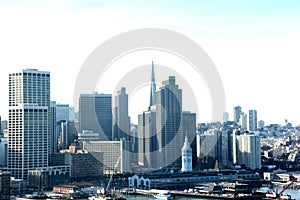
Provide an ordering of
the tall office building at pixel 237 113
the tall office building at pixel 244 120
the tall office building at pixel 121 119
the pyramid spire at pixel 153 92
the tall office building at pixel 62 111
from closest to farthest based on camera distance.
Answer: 1. the pyramid spire at pixel 153 92
2. the tall office building at pixel 121 119
3. the tall office building at pixel 62 111
4. the tall office building at pixel 244 120
5. the tall office building at pixel 237 113

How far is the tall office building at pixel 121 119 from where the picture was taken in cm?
2464

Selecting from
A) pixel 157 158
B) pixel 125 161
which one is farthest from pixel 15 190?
pixel 157 158

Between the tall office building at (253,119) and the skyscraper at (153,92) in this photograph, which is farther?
the tall office building at (253,119)

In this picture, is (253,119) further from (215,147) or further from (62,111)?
(215,147)

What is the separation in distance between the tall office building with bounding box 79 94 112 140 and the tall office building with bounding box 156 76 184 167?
96.1 inches

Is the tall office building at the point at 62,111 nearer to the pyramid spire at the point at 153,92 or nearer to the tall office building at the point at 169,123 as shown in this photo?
the pyramid spire at the point at 153,92

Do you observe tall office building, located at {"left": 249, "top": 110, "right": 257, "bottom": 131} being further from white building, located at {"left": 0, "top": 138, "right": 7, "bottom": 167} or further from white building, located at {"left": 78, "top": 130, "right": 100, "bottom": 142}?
white building, located at {"left": 0, "top": 138, "right": 7, "bottom": 167}

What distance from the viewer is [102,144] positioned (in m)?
22.2

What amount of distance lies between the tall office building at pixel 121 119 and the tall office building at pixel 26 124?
Result: 18.0ft

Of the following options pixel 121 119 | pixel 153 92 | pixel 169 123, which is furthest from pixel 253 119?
pixel 153 92

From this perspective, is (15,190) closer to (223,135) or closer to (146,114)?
(146,114)

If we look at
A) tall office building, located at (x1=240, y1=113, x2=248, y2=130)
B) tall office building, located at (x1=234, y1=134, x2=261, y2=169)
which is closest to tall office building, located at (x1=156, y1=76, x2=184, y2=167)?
tall office building, located at (x1=234, y1=134, x2=261, y2=169)

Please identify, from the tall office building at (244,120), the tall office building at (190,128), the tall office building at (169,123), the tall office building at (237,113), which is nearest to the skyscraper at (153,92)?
the tall office building at (169,123)

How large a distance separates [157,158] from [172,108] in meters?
2.09
